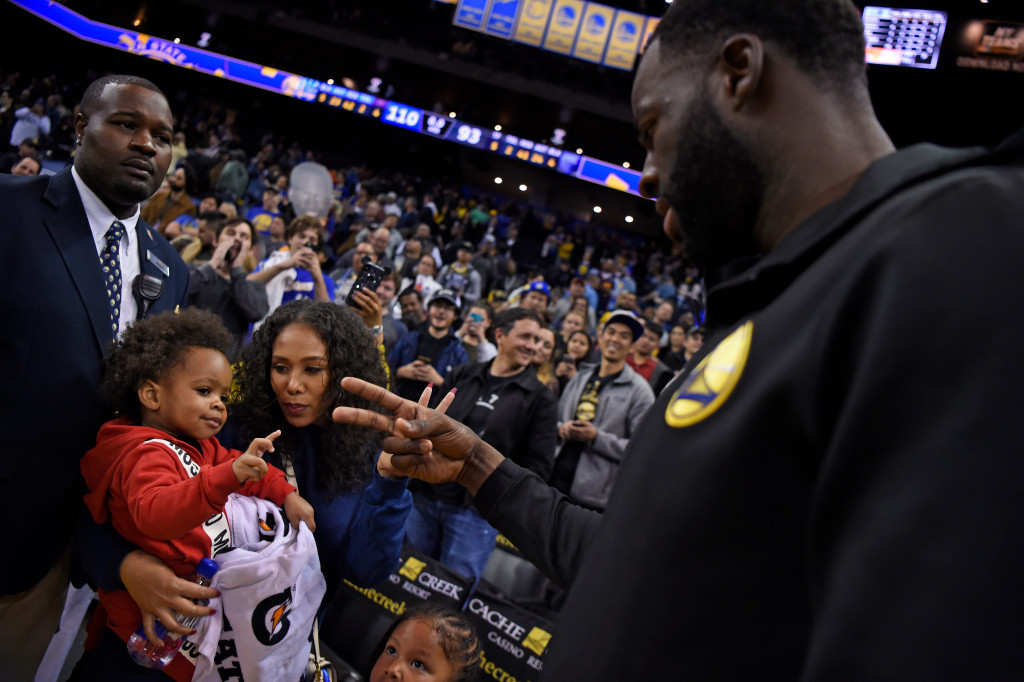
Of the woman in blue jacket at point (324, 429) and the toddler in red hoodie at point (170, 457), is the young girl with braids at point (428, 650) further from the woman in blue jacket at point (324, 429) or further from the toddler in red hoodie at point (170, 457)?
the toddler in red hoodie at point (170, 457)

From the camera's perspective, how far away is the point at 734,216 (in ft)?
3.00

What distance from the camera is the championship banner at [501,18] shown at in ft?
58.7

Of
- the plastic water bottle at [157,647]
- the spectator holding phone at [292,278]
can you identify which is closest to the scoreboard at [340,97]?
the spectator holding phone at [292,278]

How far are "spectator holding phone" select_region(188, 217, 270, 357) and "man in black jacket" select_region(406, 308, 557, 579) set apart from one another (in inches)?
56.3

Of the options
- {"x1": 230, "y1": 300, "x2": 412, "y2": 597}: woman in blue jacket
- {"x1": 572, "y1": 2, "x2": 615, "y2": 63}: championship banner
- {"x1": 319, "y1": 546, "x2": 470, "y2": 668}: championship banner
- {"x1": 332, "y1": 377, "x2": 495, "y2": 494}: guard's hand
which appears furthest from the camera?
{"x1": 572, "y1": 2, "x2": 615, "y2": 63}: championship banner

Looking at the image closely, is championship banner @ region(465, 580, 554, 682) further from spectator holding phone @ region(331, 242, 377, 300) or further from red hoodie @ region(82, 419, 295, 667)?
spectator holding phone @ region(331, 242, 377, 300)

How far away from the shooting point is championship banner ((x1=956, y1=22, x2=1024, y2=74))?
535 inches

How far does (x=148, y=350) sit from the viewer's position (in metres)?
1.97

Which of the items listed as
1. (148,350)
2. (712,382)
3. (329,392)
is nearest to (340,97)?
(329,392)

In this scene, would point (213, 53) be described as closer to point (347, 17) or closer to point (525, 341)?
point (347, 17)

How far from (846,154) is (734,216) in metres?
0.16

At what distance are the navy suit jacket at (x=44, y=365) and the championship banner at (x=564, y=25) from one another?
17873mm

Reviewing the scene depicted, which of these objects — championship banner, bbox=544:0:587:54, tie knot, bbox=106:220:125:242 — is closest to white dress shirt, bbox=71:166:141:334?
tie knot, bbox=106:220:125:242

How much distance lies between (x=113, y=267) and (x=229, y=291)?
6.75 feet
